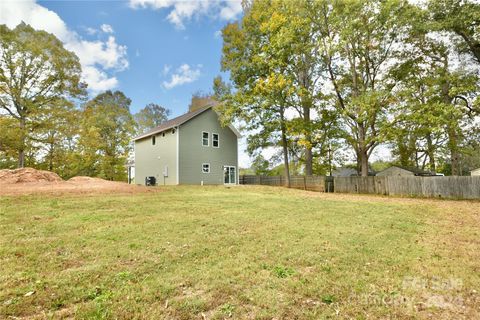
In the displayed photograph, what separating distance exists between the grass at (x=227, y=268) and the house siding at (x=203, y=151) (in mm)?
13773

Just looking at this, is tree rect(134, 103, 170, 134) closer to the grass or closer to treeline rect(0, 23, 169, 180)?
treeline rect(0, 23, 169, 180)

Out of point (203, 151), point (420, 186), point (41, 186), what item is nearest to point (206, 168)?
point (203, 151)

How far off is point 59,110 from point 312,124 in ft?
75.5

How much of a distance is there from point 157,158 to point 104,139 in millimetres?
10880

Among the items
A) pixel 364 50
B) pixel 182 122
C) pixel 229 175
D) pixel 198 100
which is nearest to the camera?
pixel 364 50

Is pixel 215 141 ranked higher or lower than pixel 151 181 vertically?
higher

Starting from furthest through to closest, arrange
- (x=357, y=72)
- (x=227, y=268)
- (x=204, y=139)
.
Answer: (x=204, y=139)
(x=357, y=72)
(x=227, y=268)

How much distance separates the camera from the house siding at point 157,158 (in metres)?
21.1

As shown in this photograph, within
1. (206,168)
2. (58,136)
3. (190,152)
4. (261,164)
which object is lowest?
(206,168)

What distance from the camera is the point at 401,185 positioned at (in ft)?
56.3

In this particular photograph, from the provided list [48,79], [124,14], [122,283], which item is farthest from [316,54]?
[48,79]

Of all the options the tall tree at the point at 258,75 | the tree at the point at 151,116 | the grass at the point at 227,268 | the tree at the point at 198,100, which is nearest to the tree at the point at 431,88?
the tall tree at the point at 258,75

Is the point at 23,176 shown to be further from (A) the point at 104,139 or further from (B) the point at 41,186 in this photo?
(A) the point at 104,139

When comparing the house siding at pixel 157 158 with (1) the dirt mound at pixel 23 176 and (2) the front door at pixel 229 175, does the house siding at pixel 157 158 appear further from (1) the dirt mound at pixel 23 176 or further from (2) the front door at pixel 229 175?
(1) the dirt mound at pixel 23 176
